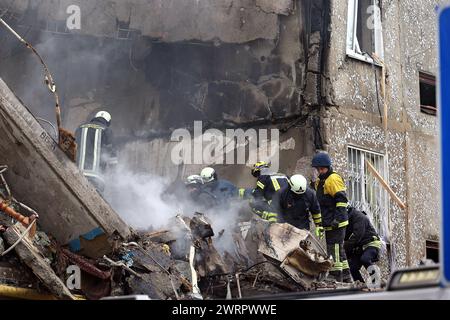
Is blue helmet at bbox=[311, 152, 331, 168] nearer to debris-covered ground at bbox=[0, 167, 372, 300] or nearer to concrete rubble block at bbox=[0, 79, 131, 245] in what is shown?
debris-covered ground at bbox=[0, 167, 372, 300]

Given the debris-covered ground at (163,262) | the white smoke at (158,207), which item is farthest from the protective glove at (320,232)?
the white smoke at (158,207)

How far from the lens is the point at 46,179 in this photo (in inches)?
328

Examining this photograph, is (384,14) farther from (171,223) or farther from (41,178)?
(41,178)

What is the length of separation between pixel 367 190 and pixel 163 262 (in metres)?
6.06

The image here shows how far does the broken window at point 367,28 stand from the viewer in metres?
14.2

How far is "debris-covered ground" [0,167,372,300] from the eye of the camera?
7699 mm

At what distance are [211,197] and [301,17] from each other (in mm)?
4168

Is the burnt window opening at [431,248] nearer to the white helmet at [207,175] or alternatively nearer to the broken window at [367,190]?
the broken window at [367,190]

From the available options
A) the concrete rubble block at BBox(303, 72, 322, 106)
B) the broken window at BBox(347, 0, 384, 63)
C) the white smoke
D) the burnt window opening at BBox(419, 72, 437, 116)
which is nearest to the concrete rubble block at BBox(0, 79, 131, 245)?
the white smoke

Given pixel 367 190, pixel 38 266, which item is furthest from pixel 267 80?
pixel 38 266

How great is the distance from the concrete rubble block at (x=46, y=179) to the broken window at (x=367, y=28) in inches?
290

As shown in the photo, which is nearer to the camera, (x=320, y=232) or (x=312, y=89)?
(x=320, y=232)

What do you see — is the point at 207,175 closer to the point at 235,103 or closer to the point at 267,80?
the point at 235,103

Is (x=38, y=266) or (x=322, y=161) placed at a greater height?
(x=322, y=161)
